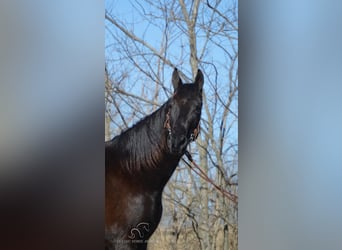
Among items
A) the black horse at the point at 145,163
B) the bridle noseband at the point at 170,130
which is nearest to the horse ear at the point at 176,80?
the black horse at the point at 145,163

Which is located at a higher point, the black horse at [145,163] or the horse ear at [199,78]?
the horse ear at [199,78]

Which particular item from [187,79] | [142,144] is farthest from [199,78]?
[142,144]

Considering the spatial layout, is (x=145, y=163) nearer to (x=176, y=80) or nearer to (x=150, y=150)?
(x=150, y=150)

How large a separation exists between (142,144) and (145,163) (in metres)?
0.08

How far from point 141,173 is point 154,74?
17.1 inches

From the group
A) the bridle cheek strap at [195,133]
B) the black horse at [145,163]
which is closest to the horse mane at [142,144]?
the black horse at [145,163]

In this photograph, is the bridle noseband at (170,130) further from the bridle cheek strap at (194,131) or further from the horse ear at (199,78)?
the horse ear at (199,78)

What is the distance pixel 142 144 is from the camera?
6.11ft

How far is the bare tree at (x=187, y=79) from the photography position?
5.99 feet

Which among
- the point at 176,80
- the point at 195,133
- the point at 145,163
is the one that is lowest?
the point at 145,163
